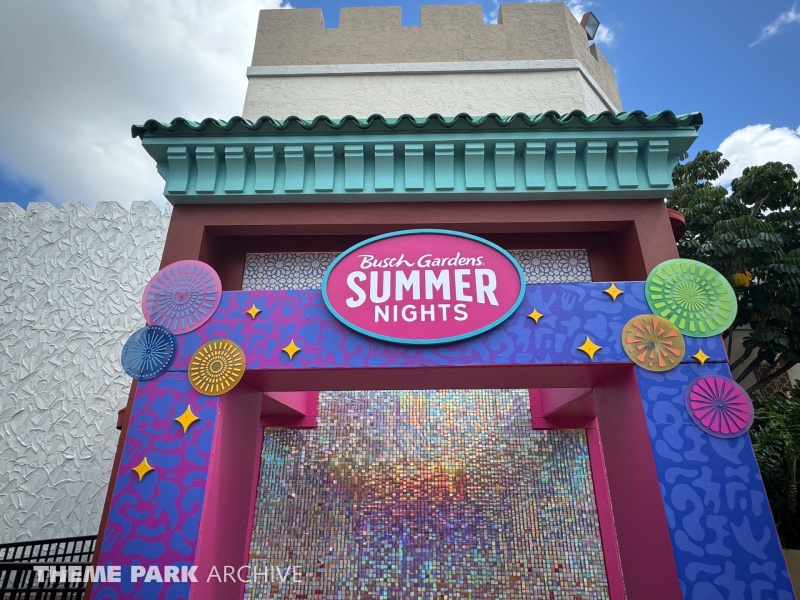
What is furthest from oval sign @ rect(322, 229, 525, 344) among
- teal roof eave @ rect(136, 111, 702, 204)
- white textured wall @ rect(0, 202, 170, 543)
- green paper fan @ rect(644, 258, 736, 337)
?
white textured wall @ rect(0, 202, 170, 543)

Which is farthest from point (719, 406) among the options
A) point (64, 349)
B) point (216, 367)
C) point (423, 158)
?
point (64, 349)

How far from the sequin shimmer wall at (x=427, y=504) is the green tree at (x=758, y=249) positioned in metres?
5.34

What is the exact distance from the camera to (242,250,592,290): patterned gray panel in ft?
16.1

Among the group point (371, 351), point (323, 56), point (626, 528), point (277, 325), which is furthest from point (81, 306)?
point (626, 528)

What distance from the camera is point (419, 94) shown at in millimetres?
6461

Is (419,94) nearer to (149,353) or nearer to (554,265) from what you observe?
(554,265)

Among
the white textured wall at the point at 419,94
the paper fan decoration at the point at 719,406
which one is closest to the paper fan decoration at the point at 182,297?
the white textured wall at the point at 419,94

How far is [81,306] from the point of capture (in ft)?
35.4

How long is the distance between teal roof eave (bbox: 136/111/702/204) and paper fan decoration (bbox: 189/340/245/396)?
4.92ft

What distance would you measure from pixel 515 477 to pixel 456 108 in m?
4.67

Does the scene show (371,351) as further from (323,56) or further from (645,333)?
(323,56)

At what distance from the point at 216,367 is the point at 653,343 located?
3536 mm

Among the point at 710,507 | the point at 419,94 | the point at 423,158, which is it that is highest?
the point at 419,94

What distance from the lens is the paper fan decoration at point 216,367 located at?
394 cm
